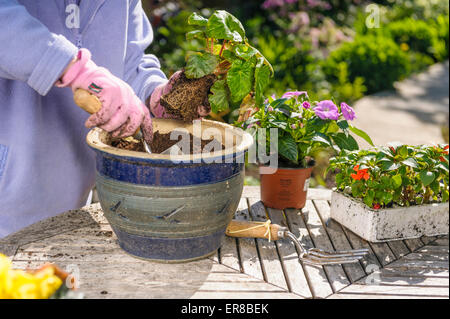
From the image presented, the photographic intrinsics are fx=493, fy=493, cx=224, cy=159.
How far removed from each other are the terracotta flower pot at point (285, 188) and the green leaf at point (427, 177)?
1.38 feet

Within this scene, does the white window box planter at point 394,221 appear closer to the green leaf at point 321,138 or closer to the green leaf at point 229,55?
the green leaf at point 321,138

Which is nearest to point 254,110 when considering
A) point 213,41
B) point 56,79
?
point 213,41

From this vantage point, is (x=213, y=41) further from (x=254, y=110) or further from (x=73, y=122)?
(x=73, y=122)

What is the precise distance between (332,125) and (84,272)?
93 centimetres

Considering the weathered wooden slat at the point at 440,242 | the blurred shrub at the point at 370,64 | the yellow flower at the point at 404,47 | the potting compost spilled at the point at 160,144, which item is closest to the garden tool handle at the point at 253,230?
the potting compost spilled at the point at 160,144

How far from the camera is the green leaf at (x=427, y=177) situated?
52.9 inches

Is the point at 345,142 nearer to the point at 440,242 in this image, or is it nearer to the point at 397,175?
the point at 397,175

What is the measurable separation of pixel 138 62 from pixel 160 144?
42cm

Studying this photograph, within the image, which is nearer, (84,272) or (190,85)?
(84,272)

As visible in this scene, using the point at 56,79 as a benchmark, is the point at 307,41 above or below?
below

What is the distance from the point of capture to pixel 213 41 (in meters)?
1.42
